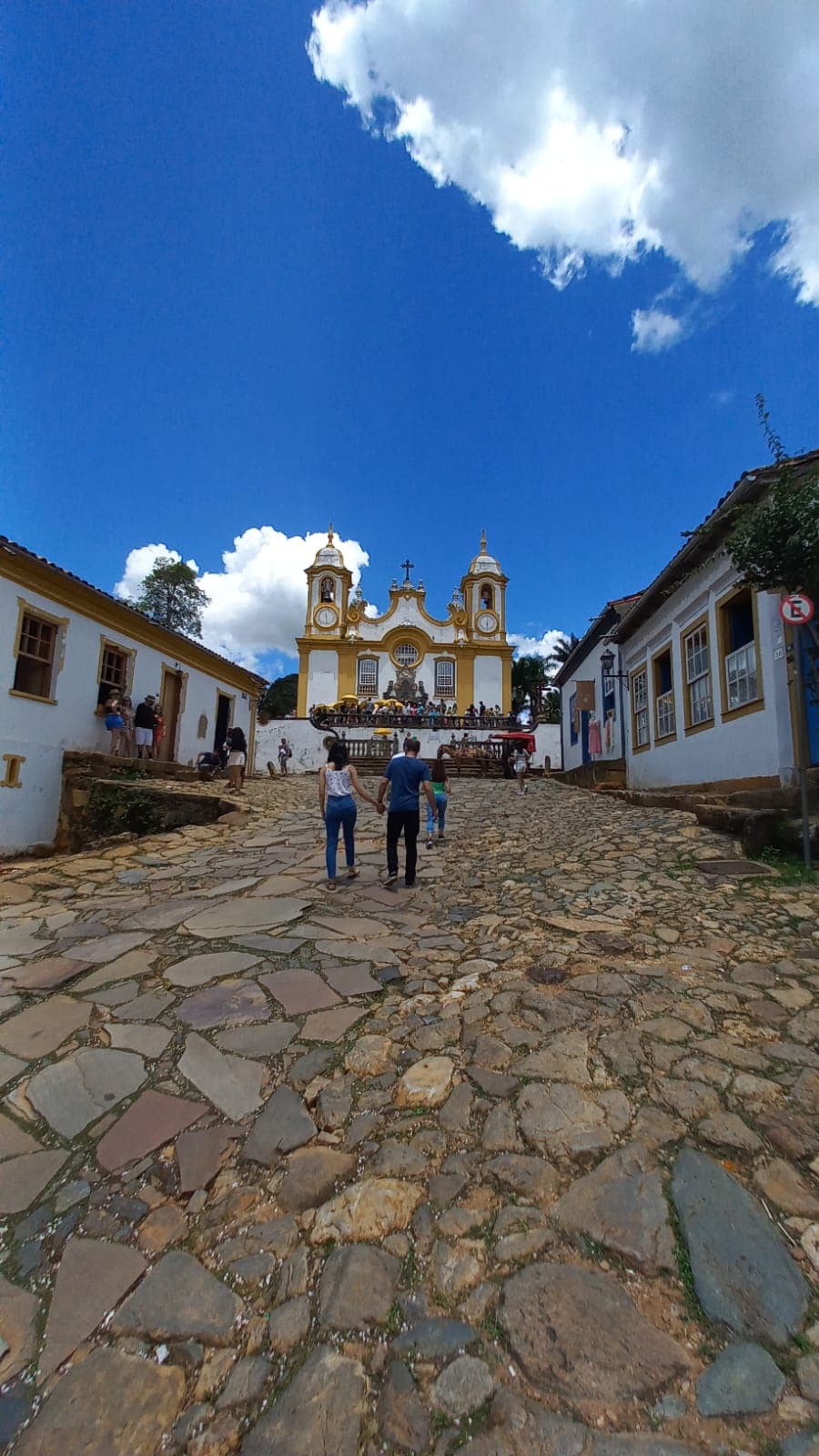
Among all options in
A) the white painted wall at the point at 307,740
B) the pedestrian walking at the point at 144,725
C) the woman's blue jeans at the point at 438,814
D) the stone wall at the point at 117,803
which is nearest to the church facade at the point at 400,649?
the white painted wall at the point at 307,740

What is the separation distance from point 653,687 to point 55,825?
11.7m

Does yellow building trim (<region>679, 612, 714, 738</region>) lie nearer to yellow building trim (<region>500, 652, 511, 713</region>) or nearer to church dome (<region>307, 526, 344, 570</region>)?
yellow building trim (<region>500, 652, 511, 713</region>)

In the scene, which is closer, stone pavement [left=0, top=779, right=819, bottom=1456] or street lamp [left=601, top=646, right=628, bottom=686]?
stone pavement [left=0, top=779, right=819, bottom=1456]

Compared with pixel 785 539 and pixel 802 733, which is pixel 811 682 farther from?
pixel 785 539

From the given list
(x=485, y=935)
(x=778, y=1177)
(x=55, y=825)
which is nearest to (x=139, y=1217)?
(x=778, y=1177)

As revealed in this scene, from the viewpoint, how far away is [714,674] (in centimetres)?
882

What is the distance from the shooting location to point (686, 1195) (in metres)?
1.90

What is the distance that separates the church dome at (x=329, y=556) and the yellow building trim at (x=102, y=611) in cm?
2170

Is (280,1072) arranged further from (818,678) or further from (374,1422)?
(818,678)

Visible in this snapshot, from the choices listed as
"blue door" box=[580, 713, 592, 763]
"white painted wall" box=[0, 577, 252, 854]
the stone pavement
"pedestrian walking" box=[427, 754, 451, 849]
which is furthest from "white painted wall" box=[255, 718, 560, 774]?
the stone pavement

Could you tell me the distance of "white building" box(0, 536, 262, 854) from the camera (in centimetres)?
1055

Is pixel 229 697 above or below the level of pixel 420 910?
above

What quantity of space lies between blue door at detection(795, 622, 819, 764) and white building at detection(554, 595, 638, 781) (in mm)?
6604

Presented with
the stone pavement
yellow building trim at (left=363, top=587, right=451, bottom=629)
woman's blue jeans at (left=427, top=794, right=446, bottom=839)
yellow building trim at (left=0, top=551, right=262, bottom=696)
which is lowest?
the stone pavement
